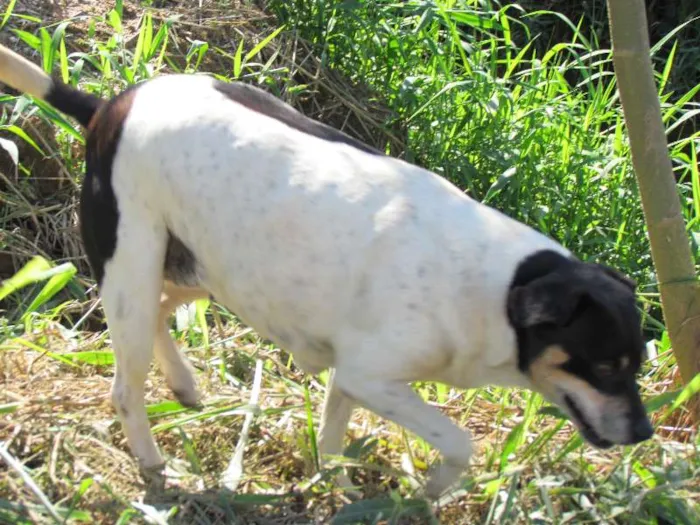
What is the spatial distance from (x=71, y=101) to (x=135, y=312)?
72cm

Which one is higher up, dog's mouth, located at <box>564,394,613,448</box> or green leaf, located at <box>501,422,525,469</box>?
dog's mouth, located at <box>564,394,613,448</box>

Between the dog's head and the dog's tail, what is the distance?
57.9 inches

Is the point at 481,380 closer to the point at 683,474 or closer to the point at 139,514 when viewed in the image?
the point at 683,474

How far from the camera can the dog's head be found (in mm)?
2789

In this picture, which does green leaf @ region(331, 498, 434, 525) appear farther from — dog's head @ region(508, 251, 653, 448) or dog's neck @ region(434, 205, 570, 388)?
dog's head @ region(508, 251, 653, 448)

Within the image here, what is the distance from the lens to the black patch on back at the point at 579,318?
109 inches

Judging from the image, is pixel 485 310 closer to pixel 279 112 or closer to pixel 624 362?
pixel 624 362

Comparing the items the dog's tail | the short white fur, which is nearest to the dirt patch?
the dog's tail

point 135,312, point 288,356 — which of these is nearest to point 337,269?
point 135,312

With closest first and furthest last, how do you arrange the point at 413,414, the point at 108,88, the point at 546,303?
the point at 546,303 < the point at 413,414 < the point at 108,88

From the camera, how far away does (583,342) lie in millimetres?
2818

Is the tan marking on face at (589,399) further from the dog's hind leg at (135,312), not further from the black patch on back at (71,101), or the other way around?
the black patch on back at (71,101)

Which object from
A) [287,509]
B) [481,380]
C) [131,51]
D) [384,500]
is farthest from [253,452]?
[131,51]

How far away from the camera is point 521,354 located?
292 centimetres
